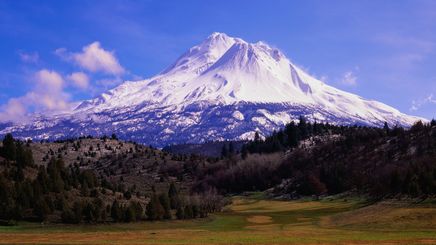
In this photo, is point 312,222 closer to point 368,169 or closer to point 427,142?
point 368,169

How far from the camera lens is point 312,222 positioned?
10581 cm

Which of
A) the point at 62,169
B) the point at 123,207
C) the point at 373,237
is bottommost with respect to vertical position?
the point at 373,237

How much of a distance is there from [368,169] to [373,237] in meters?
127

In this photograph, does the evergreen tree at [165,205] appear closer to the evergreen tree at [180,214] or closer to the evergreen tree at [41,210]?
the evergreen tree at [180,214]

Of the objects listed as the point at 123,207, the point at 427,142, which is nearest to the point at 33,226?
the point at 123,207

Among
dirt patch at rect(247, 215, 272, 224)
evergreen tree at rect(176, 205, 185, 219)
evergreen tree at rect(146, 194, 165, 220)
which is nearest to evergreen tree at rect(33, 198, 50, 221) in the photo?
evergreen tree at rect(146, 194, 165, 220)

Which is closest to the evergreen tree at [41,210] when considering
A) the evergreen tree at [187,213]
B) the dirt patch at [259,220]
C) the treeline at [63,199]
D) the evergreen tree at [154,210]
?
the treeline at [63,199]

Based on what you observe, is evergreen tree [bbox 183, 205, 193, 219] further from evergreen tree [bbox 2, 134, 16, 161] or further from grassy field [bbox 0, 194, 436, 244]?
evergreen tree [bbox 2, 134, 16, 161]

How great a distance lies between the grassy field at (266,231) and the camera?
6825cm

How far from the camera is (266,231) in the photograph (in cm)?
8719

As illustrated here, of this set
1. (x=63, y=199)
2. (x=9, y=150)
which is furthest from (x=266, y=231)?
(x=9, y=150)

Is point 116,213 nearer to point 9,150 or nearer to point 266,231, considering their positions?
point 266,231

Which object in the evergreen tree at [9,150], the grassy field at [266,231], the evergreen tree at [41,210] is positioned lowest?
the grassy field at [266,231]

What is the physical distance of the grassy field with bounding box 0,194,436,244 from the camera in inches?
2687
